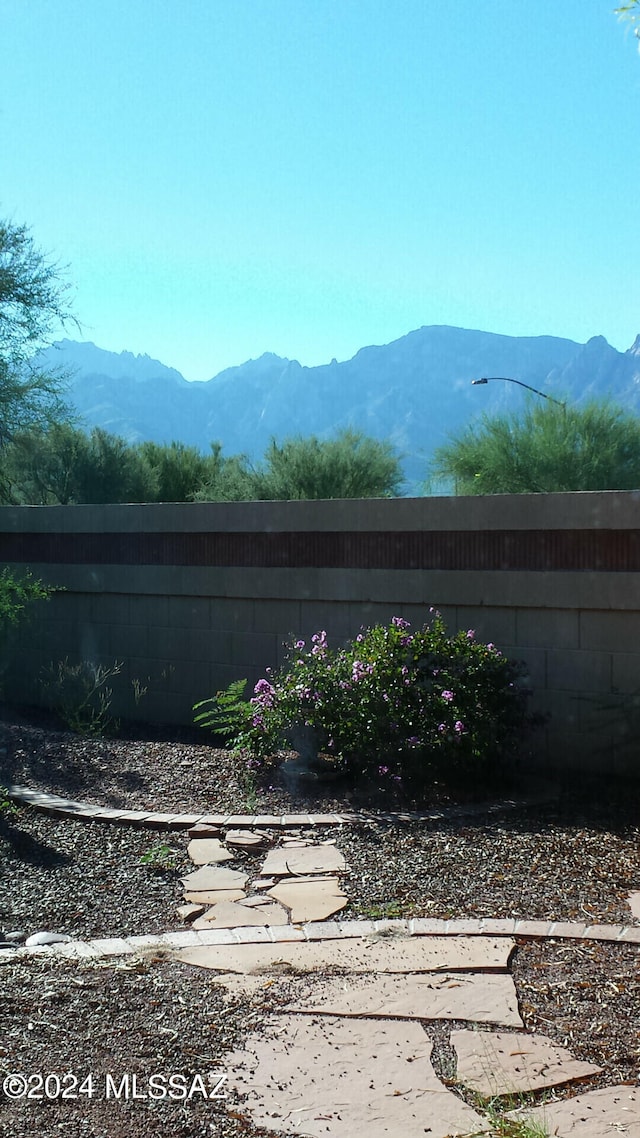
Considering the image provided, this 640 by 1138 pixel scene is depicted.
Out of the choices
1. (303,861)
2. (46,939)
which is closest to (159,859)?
(303,861)

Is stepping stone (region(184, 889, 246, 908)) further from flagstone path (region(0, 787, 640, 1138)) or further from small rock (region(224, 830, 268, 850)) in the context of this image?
small rock (region(224, 830, 268, 850))

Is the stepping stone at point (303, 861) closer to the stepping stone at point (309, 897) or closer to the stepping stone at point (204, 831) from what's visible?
the stepping stone at point (309, 897)

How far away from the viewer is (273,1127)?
9.98 ft

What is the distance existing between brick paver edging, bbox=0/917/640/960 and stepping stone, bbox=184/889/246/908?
1.41 ft

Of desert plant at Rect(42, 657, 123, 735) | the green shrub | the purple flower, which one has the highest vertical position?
the green shrub

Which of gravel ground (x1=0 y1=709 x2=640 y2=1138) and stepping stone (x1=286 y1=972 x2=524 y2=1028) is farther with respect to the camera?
stepping stone (x1=286 y1=972 x2=524 y2=1028)

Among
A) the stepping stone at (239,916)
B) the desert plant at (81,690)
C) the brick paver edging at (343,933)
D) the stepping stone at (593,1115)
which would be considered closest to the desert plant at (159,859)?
the stepping stone at (239,916)

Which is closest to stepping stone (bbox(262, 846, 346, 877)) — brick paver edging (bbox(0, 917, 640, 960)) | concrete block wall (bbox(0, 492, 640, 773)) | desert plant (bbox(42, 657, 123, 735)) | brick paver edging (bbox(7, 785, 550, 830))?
brick paver edging (bbox(7, 785, 550, 830))

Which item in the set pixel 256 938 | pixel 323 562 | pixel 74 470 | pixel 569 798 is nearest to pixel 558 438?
pixel 74 470

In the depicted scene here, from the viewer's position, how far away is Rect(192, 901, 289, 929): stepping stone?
5016mm

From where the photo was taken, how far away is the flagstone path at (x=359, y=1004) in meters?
3.12

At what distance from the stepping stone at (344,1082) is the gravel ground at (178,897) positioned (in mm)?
97

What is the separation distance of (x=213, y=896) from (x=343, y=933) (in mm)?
904

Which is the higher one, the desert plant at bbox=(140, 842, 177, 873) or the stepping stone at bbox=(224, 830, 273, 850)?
the stepping stone at bbox=(224, 830, 273, 850)
